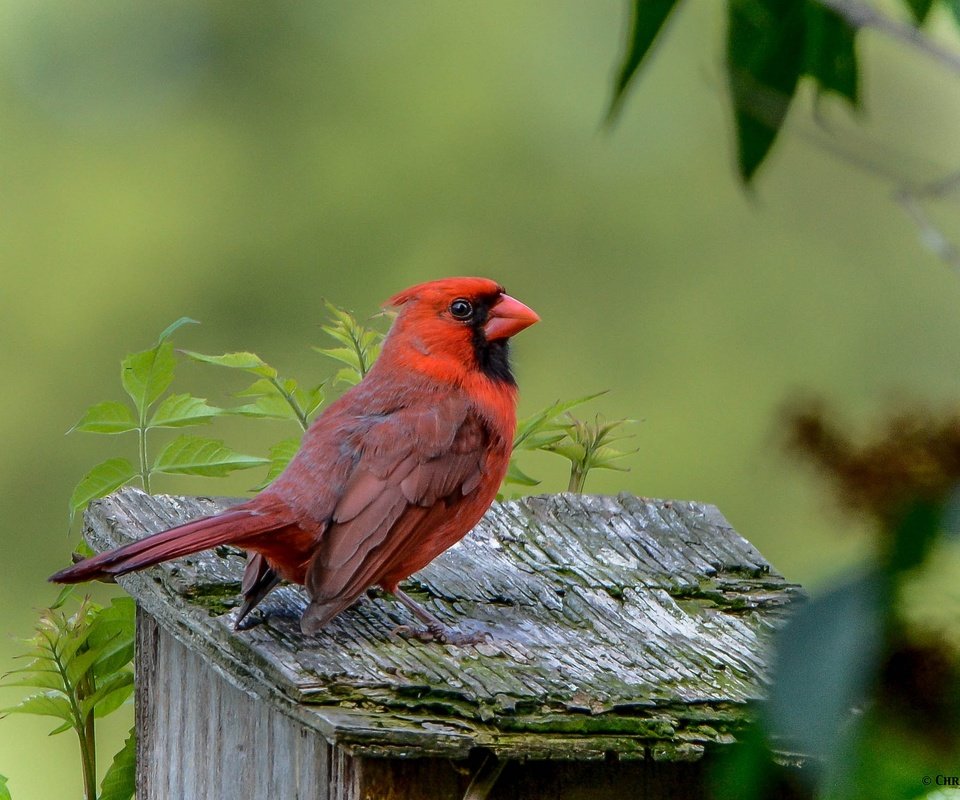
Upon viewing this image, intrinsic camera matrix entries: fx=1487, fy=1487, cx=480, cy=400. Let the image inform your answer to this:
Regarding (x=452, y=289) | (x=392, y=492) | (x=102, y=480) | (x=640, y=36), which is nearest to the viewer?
(x=640, y=36)

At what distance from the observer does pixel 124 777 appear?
2.61m

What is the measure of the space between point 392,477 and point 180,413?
46 cm

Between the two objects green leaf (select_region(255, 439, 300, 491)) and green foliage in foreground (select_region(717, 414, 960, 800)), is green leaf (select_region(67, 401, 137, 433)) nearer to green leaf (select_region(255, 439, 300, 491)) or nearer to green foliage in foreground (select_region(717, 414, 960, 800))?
green leaf (select_region(255, 439, 300, 491))

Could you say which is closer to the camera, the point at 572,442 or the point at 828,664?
the point at 828,664

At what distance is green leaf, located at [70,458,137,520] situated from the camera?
2.41 meters

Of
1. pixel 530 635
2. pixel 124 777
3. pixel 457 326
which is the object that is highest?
pixel 457 326

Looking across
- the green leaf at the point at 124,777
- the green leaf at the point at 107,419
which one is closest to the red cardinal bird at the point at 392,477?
the green leaf at the point at 107,419

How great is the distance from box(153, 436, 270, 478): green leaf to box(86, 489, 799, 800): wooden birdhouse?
0.08 m

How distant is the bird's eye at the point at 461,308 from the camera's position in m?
2.54

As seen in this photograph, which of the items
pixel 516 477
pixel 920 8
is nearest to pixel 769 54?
pixel 920 8

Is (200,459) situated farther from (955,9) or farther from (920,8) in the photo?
(955,9)

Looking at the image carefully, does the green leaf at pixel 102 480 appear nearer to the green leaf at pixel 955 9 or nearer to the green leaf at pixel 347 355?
the green leaf at pixel 347 355

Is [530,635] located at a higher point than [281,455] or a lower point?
lower

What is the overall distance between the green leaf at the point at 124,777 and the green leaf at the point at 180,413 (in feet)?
1.89
